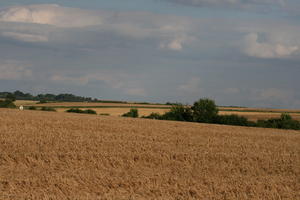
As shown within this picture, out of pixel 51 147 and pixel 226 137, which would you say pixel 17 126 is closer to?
pixel 51 147

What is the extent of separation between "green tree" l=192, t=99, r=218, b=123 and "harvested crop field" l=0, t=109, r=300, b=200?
28936 mm

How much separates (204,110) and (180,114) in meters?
3.96

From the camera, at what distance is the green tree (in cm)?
6091

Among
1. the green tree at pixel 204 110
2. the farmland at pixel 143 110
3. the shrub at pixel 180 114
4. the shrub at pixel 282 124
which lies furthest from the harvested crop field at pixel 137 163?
the farmland at pixel 143 110

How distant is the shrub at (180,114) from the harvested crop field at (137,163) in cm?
3047

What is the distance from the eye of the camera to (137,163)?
1812 cm

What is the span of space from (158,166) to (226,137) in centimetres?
1269

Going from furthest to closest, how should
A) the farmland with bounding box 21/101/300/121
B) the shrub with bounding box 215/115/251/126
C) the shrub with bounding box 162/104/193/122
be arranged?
the farmland with bounding box 21/101/300/121, the shrub with bounding box 162/104/193/122, the shrub with bounding box 215/115/251/126

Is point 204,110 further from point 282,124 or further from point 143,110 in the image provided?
point 143,110

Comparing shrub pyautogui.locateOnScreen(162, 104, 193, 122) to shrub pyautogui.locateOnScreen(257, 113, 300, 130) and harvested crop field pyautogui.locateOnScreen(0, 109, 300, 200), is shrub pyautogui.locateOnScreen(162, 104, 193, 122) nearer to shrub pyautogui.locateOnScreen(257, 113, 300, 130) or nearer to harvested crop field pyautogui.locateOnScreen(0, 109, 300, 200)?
shrub pyautogui.locateOnScreen(257, 113, 300, 130)

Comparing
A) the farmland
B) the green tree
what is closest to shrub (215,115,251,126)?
the green tree

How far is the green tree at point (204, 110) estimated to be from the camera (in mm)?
A: 60912

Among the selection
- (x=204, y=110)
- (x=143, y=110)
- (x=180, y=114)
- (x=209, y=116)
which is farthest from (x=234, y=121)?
(x=143, y=110)

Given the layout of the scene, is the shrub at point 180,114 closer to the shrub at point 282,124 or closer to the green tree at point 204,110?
the green tree at point 204,110
